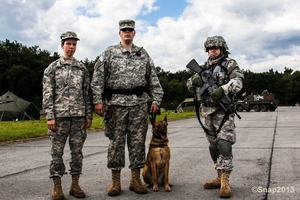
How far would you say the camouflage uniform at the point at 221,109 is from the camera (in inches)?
193

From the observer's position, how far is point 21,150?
10.3m

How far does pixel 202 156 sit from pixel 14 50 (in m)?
74.3

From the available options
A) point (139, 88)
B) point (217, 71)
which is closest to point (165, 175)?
point (139, 88)

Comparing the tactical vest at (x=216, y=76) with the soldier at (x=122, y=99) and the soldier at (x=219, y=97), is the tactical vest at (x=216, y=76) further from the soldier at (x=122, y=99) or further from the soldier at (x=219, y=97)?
the soldier at (x=122, y=99)

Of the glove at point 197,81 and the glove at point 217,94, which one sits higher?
the glove at point 197,81

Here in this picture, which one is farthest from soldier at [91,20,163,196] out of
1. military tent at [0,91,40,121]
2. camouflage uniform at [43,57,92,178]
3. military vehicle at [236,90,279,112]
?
military vehicle at [236,90,279,112]

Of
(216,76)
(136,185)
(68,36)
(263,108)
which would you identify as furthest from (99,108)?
(263,108)

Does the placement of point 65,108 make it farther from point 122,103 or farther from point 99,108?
point 122,103

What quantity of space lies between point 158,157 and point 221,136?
2.94 ft

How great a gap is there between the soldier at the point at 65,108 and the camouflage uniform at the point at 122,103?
1.00 feet

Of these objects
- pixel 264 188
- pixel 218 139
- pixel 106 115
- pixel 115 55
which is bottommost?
pixel 264 188

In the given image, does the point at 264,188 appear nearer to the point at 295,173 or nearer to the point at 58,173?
the point at 295,173

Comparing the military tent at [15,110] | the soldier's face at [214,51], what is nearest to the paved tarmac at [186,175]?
the soldier's face at [214,51]

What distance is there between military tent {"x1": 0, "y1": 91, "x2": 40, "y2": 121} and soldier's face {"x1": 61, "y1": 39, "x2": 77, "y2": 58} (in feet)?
81.5
